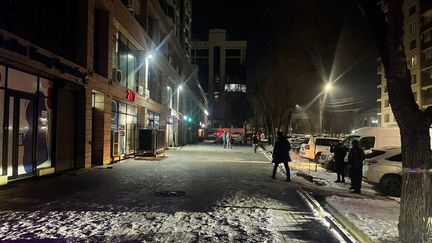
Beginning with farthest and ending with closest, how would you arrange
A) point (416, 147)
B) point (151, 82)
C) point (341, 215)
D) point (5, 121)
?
point (151, 82) → point (5, 121) → point (341, 215) → point (416, 147)

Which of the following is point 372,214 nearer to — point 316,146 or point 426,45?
point 316,146

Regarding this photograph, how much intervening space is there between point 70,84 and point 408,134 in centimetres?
1316

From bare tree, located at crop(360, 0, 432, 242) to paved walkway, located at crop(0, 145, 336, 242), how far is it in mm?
1367

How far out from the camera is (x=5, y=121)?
11859 millimetres

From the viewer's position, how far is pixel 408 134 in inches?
251

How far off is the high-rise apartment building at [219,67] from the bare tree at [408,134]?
392 feet

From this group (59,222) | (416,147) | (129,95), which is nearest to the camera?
(416,147)

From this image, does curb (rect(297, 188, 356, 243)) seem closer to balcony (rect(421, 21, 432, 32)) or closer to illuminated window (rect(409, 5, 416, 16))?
balcony (rect(421, 21, 432, 32))

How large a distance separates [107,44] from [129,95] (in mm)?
4550

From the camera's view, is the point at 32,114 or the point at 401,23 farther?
the point at 32,114

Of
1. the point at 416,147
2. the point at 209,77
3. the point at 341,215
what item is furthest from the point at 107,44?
the point at 209,77

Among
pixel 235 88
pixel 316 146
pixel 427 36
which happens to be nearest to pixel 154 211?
pixel 316 146

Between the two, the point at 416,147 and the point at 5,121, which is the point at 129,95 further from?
the point at 416,147

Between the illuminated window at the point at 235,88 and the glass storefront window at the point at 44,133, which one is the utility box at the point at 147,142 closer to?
the glass storefront window at the point at 44,133
